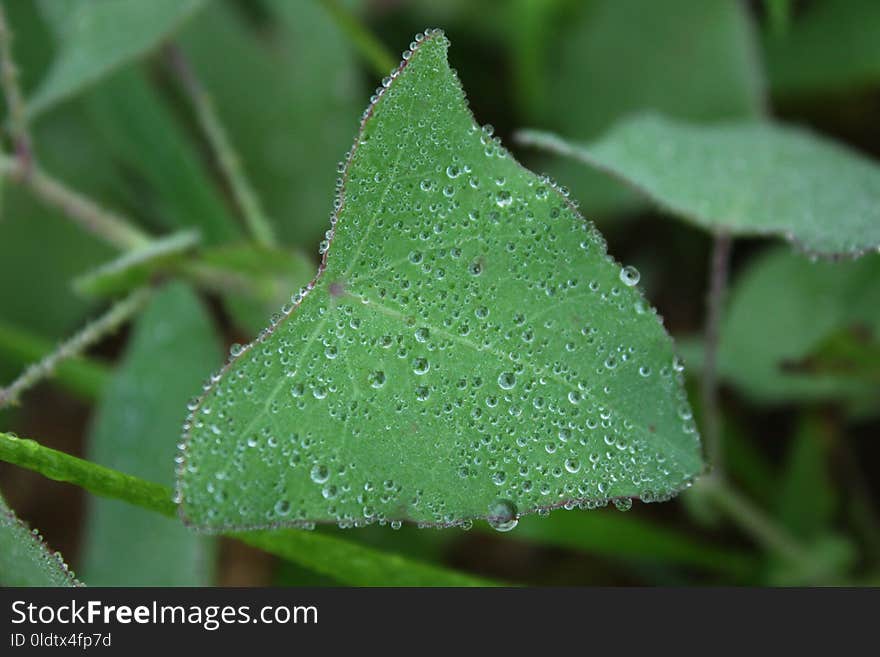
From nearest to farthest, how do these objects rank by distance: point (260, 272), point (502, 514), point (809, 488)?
point (502, 514)
point (260, 272)
point (809, 488)

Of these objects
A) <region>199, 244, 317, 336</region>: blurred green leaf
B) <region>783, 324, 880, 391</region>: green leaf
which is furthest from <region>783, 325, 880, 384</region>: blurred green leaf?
<region>199, 244, 317, 336</region>: blurred green leaf

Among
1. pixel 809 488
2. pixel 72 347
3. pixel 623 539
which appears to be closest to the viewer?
pixel 72 347

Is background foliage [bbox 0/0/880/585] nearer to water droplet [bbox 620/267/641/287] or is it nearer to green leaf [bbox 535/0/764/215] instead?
green leaf [bbox 535/0/764/215]

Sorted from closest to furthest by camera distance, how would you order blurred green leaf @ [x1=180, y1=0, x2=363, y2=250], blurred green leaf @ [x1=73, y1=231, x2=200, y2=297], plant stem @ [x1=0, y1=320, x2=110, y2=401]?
blurred green leaf @ [x1=73, y1=231, x2=200, y2=297], plant stem @ [x1=0, y1=320, x2=110, y2=401], blurred green leaf @ [x1=180, y1=0, x2=363, y2=250]

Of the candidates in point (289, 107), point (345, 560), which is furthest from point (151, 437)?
point (289, 107)

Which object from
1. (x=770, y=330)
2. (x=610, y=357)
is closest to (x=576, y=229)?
(x=610, y=357)

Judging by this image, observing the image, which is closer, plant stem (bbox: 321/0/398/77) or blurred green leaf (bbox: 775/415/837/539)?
plant stem (bbox: 321/0/398/77)

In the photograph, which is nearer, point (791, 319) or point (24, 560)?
point (24, 560)

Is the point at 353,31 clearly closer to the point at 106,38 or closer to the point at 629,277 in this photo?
the point at 106,38
